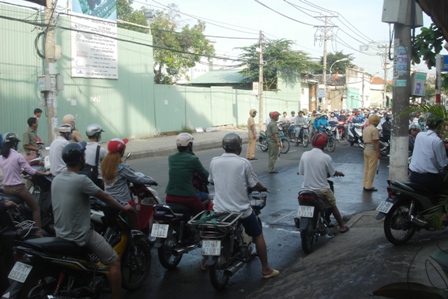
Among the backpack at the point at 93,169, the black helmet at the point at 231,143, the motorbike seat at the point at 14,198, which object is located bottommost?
the motorbike seat at the point at 14,198

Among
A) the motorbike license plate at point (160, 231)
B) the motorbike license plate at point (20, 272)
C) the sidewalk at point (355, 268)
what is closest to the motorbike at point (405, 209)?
the sidewalk at point (355, 268)

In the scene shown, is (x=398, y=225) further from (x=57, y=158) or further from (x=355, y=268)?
(x=57, y=158)

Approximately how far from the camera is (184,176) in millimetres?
5750

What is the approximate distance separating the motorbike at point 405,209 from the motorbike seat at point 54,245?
13.2ft

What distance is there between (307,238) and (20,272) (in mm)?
3759

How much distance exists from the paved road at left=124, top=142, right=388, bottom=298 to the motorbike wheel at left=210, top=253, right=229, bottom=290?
0.10 meters

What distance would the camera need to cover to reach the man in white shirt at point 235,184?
5332mm

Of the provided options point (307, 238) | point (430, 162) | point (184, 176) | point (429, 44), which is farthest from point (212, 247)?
point (429, 44)

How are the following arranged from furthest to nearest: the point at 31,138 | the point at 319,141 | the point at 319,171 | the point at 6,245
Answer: the point at 31,138, the point at 319,141, the point at 319,171, the point at 6,245

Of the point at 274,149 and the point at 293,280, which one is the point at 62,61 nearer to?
the point at 274,149

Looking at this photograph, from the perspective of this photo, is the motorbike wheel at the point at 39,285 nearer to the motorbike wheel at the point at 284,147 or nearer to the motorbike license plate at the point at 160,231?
the motorbike license plate at the point at 160,231

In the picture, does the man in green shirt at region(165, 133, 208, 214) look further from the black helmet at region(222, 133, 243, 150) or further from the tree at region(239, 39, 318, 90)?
the tree at region(239, 39, 318, 90)

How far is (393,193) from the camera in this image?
6445mm

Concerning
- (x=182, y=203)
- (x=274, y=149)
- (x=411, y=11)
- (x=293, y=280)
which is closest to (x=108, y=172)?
(x=182, y=203)
